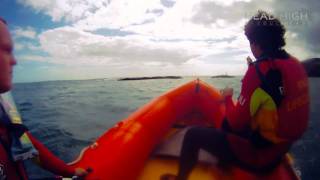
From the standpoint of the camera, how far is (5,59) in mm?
1010

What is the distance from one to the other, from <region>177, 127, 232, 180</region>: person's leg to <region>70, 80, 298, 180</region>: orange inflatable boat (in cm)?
19

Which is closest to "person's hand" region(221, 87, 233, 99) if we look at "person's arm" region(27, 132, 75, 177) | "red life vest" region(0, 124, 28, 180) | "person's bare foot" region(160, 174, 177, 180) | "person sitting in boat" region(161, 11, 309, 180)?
"person sitting in boat" region(161, 11, 309, 180)

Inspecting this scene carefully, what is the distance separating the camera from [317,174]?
389cm

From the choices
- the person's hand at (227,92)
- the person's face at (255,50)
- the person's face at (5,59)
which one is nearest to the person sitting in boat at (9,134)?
the person's face at (5,59)

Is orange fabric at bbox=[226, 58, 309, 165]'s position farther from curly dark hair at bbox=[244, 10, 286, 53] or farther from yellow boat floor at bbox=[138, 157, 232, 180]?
yellow boat floor at bbox=[138, 157, 232, 180]

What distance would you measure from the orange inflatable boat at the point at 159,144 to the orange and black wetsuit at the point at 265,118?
0.18m

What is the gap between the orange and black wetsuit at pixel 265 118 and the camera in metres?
1.69

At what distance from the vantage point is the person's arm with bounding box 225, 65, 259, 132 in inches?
67.9

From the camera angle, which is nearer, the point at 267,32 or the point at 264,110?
the point at 264,110

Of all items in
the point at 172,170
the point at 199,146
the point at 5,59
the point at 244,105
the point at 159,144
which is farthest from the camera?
the point at 159,144

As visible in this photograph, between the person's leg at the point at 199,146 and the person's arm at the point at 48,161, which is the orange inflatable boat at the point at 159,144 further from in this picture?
the person's arm at the point at 48,161

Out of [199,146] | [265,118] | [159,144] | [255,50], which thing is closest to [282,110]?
[265,118]

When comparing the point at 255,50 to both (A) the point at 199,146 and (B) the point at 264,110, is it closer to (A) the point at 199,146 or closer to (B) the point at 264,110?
(B) the point at 264,110

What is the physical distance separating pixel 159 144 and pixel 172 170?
0.45 meters
